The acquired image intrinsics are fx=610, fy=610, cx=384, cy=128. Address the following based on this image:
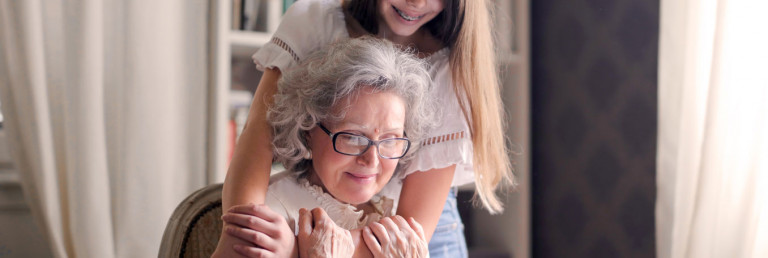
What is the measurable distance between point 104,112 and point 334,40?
42.7 inches

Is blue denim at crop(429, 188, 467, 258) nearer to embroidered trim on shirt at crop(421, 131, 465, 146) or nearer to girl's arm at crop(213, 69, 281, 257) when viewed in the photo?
embroidered trim on shirt at crop(421, 131, 465, 146)

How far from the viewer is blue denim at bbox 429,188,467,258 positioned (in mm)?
1374

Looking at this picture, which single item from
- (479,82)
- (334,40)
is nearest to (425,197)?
(479,82)

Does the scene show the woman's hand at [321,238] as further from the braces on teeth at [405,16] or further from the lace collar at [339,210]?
the braces on teeth at [405,16]

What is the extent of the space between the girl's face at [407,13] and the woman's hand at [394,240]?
35 centimetres

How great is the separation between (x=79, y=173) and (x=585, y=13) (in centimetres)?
186

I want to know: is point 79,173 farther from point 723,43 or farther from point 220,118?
point 723,43

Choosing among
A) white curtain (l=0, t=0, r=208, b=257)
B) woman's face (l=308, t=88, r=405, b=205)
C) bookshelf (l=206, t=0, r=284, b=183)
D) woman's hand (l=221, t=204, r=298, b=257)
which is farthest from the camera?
bookshelf (l=206, t=0, r=284, b=183)

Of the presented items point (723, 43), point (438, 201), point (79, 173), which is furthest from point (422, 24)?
point (79, 173)

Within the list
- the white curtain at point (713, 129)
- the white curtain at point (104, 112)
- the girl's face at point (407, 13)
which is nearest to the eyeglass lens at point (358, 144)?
the girl's face at point (407, 13)

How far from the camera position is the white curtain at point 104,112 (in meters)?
1.73

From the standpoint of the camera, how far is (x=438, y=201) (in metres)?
1.15

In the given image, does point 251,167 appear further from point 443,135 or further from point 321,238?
point 443,135

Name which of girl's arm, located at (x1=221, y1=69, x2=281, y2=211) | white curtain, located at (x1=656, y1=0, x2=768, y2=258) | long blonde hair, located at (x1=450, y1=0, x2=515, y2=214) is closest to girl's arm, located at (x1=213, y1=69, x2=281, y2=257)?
girl's arm, located at (x1=221, y1=69, x2=281, y2=211)
